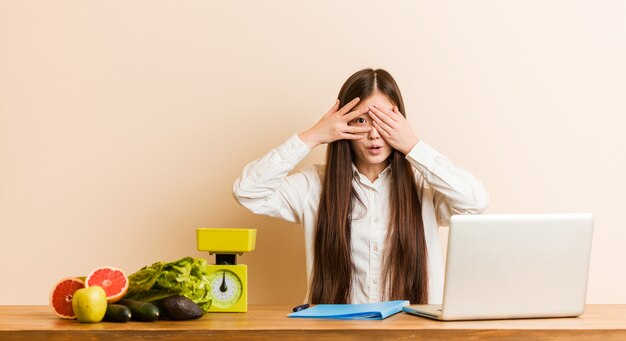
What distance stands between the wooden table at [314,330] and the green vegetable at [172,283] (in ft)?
0.41

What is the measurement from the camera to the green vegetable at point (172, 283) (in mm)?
2094

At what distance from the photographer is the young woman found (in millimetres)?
2857

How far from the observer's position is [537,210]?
3373mm

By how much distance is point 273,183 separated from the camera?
2.93 m

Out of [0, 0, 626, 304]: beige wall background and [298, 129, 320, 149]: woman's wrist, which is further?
[0, 0, 626, 304]: beige wall background

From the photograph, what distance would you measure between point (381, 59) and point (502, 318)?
5.23 ft

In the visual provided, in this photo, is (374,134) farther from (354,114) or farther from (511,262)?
(511,262)

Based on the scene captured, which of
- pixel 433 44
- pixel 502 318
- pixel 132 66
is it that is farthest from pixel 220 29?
pixel 502 318

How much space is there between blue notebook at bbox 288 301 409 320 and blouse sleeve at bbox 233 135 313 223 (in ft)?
2.59

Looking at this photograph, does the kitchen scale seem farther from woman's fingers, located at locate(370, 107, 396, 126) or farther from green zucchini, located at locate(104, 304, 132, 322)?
woman's fingers, located at locate(370, 107, 396, 126)

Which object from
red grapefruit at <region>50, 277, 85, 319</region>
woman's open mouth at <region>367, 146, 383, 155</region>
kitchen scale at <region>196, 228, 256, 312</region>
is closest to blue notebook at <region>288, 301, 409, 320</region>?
kitchen scale at <region>196, 228, 256, 312</region>

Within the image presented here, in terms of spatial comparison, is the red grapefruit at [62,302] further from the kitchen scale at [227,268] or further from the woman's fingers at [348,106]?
the woman's fingers at [348,106]

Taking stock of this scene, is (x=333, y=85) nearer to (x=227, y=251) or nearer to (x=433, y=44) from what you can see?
(x=433, y=44)

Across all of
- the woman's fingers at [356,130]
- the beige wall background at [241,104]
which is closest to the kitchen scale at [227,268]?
the woman's fingers at [356,130]
